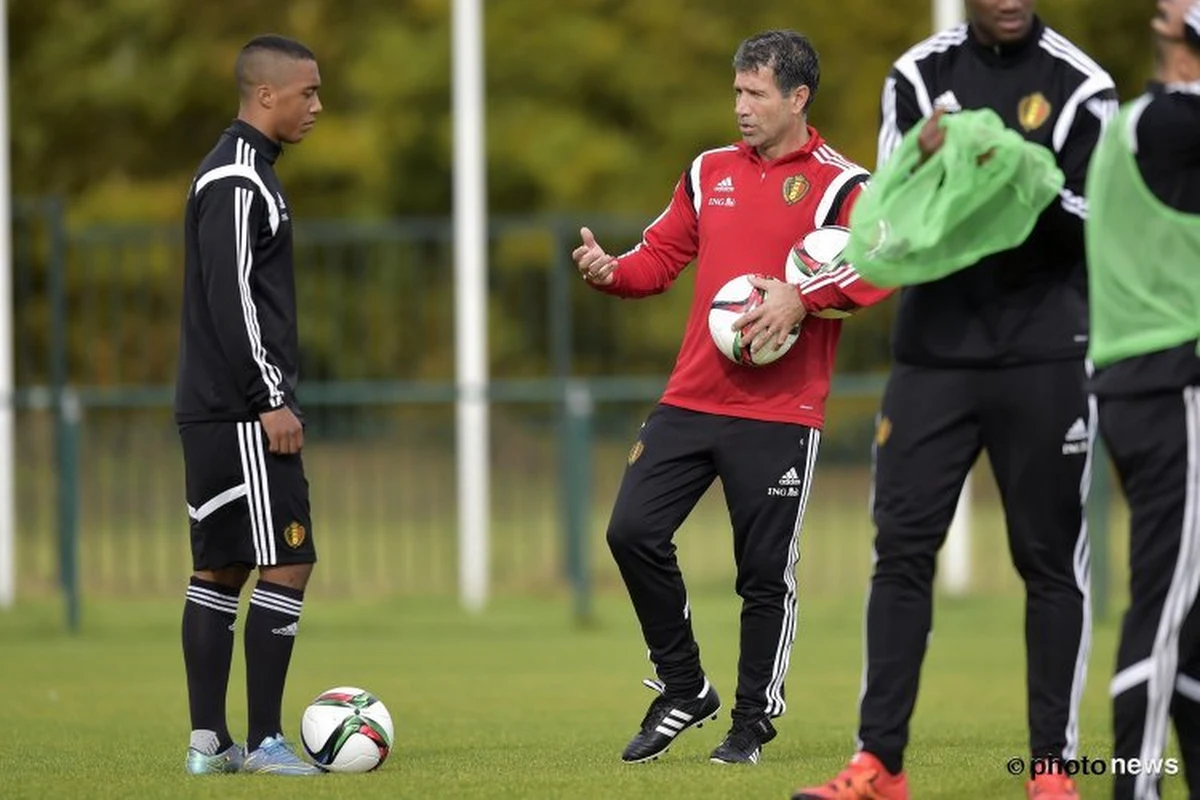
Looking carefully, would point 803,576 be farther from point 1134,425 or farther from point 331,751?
point 1134,425

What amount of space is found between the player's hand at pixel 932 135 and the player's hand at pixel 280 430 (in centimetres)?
263

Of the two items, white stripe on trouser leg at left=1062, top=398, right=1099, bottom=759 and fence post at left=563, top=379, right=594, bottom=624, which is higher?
white stripe on trouser leg at left=1062, top=398, right=1099, bottom=759

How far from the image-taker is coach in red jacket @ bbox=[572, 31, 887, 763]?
8.07 metres

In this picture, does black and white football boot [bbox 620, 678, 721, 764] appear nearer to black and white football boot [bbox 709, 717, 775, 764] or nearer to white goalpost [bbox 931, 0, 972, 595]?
black and white football boot [bbox 709, 717, 775, 764]

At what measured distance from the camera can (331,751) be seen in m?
7.84

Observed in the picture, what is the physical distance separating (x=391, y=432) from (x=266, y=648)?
36.7ft

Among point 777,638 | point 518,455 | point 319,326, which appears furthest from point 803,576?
point 777,638

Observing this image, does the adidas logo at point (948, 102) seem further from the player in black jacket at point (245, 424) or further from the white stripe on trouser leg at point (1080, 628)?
the player in black jacket at point (245, 424)

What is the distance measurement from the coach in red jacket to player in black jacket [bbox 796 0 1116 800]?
4.61 ft

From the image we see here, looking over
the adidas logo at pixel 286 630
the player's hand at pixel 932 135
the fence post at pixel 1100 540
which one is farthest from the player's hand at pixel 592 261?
the fence post at pixel 1100 540

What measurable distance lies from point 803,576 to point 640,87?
13.7 meters

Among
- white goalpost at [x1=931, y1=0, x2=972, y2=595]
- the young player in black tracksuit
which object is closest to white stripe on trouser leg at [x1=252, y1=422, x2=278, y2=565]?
the young player in black tracksuit

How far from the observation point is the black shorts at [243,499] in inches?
309

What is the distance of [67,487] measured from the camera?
16047 millimetres
